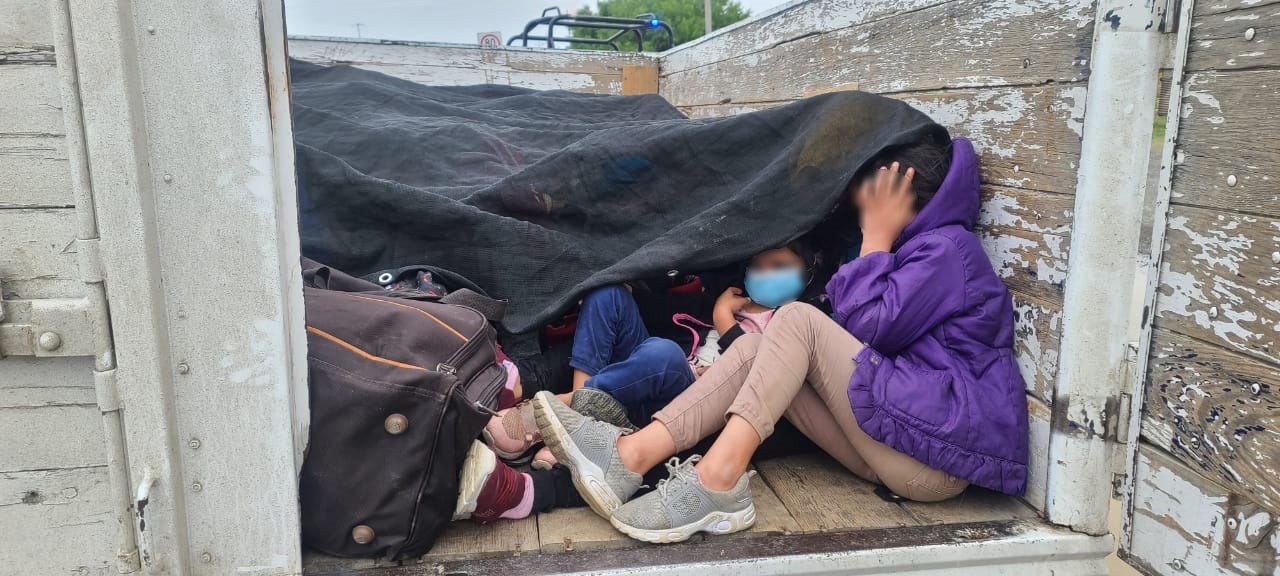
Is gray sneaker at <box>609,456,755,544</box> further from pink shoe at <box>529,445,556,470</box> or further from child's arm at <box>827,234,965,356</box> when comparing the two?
child's arm at <box>827,234,965,356</box>

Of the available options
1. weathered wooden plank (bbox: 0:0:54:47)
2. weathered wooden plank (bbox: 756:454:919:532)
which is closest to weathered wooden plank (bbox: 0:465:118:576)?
weathered wooden plank (bbox: 0:0:54:47)

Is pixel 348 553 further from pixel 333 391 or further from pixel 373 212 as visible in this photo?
pixel 373 212

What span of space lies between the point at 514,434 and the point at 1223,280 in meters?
1.27

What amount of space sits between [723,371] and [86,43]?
3.94 ft

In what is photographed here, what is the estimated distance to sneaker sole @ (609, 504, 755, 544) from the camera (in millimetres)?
1361

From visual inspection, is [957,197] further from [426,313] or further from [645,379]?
[426,313]

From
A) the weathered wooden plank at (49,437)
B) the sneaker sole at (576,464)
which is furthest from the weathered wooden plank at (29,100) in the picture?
the sneaker sole at (576,464)

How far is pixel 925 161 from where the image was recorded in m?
1.72

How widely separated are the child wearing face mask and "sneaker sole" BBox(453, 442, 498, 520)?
237mm

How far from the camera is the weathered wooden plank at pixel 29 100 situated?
984 millimetres

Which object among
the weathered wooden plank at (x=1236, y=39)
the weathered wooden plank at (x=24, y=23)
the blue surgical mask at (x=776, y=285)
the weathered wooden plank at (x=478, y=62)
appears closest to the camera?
the weathered wooden plank at (x=24, y=23)

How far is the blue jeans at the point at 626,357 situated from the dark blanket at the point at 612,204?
70 millimetres

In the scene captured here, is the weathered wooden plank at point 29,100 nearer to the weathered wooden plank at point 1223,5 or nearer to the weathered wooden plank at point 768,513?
the weathered wooden plank at point 768,513

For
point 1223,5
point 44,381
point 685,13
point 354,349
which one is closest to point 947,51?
point 1223,5
